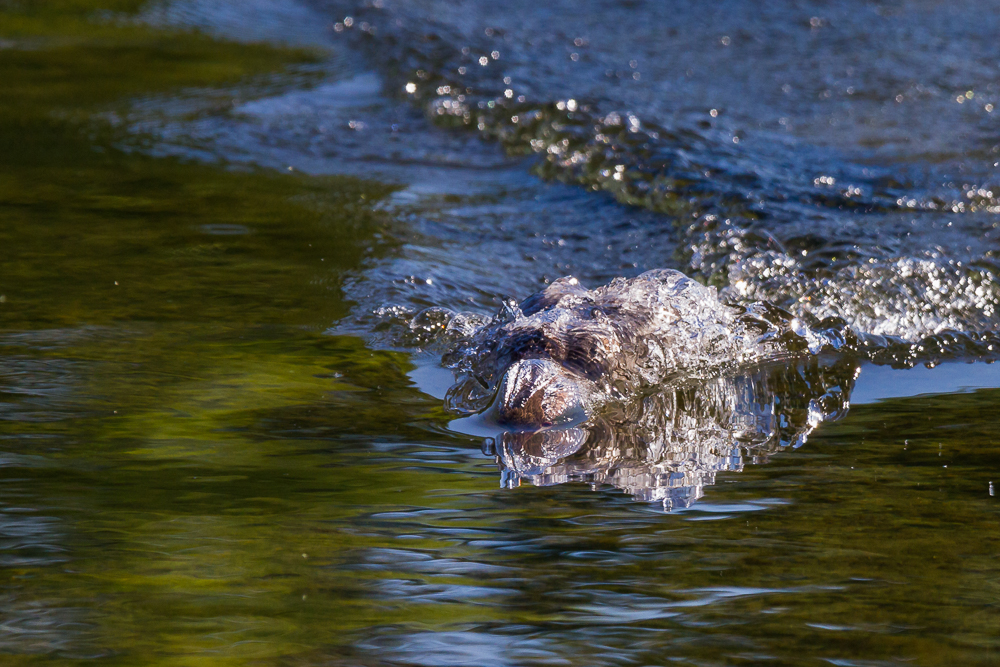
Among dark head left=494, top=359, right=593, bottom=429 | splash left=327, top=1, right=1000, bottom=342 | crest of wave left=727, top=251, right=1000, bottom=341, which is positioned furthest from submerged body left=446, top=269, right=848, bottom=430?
splash left=327, top=1, right=1000, bottom=342

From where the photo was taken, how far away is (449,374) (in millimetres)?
2686

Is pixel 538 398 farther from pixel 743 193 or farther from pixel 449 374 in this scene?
pixel 743 193

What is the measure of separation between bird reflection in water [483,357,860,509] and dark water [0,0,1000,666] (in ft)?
0.04

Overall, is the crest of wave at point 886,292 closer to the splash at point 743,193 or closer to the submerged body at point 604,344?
the splash at point 743,193

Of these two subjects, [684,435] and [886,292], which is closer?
[684,435]

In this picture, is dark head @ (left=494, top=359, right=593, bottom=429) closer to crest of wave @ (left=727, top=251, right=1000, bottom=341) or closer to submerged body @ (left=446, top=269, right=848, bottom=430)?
submerged body @ (left=446, top=269, right=848, bottom=430)

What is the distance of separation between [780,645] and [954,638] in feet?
0.77

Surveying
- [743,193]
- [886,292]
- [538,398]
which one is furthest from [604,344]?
[743,193]

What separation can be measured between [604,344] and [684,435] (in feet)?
1.14

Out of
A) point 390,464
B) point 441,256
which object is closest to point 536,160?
point 441,256

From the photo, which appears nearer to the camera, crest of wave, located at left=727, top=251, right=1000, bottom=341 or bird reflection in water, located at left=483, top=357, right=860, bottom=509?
bird reflection in water, located at left=483, top=357, right=860, bottom=509

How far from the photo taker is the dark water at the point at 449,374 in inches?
63.7

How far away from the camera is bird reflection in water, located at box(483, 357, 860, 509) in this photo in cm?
210

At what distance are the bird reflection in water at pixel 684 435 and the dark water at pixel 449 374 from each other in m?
0.01
